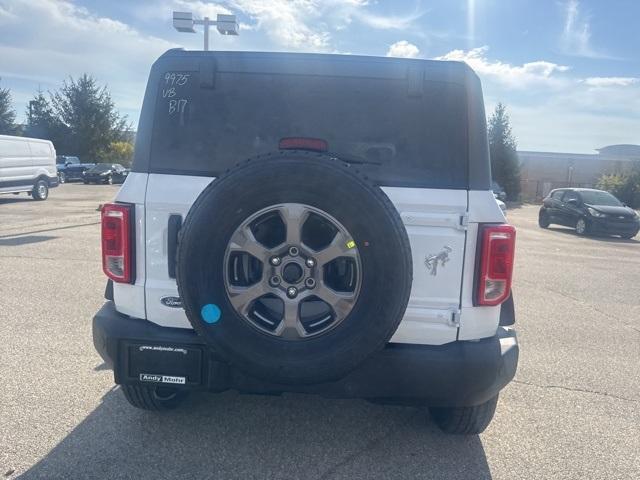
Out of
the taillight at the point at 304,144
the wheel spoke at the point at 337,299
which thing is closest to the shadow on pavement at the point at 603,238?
the taillight at the point at 304,144

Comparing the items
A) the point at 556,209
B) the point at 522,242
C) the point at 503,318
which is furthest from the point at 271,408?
the point at 556,209

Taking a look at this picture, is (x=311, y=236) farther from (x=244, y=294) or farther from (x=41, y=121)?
(x=41, y=121)

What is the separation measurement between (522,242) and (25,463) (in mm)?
14140

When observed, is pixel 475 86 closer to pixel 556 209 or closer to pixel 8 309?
pixel 8 309

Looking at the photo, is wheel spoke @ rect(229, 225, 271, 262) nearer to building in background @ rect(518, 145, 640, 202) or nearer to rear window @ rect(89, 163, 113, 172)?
rear window @ rect(89, 163, 113, 172)

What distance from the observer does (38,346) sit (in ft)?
15.9

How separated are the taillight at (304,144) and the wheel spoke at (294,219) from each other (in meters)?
0.51

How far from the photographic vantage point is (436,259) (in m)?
2.93

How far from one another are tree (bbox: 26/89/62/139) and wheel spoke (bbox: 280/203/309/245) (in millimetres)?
53465

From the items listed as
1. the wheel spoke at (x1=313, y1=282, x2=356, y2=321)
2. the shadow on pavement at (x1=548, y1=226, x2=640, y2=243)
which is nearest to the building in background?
the shadow on pavement at (x1=548, y1=226, x2=640, y2=243)

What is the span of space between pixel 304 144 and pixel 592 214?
1722 centimetres

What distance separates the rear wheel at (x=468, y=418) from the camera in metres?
3.34

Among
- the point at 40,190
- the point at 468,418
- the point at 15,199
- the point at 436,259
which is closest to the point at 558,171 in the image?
the point at 40,190

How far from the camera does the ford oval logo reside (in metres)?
3.03
